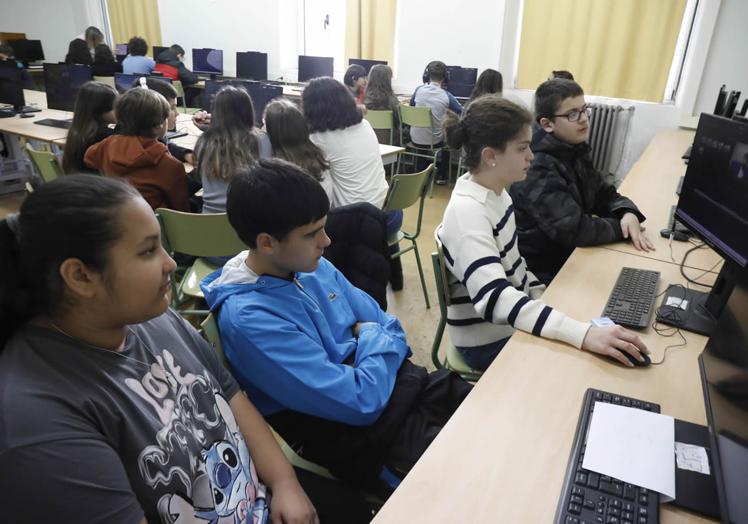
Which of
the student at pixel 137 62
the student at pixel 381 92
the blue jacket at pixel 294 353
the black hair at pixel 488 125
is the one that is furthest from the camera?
the student at pixel 137 62

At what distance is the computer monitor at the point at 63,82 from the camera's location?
176 inches

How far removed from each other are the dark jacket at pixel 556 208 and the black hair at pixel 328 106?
44.9 inches

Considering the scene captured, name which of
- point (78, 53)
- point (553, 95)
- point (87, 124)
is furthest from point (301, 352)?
point (78, 53)

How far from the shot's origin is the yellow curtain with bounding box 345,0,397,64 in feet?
19.7

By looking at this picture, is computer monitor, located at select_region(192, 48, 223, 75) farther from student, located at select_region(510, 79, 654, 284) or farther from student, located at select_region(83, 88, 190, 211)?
student, located at select_region(510, 79, 654, 284)

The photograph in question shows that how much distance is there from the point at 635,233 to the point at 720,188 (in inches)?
20.6

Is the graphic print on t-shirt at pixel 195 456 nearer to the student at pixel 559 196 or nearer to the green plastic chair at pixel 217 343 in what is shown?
the green plastic chair at pixel 217 343

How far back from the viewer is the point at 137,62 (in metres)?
6.40

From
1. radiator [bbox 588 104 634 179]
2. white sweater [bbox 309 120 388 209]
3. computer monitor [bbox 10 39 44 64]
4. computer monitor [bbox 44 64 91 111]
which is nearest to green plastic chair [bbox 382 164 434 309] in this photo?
white sweater [bbox 309 120 388 209]

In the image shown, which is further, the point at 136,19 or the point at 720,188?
the point at 136,19

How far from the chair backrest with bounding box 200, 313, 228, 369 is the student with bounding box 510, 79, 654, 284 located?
4.07 feet

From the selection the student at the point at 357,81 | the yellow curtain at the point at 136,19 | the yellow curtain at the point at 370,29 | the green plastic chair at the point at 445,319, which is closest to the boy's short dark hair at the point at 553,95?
the green plastic chair at the point at 445,319

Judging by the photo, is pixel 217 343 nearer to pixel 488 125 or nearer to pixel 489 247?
pixel 489 247

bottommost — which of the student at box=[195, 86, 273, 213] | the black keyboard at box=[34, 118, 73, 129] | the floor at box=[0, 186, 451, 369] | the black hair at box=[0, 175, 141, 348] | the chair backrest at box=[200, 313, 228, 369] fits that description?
the floor at box=[0, 186, 451, 369]
